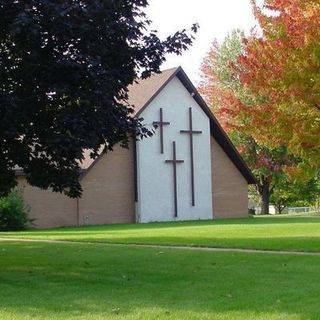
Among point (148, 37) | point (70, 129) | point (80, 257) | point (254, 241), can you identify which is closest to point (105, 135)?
point (70, 129)

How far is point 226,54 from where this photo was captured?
5816 centimetres

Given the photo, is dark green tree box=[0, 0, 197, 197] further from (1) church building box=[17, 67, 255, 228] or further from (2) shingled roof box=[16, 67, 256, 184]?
(2) shingled roof box=[16, 67, 256, 184]

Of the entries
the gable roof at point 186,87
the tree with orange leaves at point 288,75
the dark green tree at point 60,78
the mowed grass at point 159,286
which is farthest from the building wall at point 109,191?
the dark green tree at point 60,78

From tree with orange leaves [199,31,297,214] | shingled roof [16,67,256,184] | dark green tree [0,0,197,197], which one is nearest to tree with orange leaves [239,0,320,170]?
dark green tree [0,0,197,197]

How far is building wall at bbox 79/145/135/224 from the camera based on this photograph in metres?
38.0

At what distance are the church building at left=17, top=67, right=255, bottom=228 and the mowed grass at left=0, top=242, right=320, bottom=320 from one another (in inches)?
788

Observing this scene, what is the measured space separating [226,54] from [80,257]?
4355 centimetres

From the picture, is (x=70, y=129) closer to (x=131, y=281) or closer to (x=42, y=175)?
(x=42, y=175)

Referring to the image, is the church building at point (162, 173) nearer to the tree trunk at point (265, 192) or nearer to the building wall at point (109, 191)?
the building wall at point (109, 191)

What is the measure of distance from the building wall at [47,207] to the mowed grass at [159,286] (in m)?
19.0

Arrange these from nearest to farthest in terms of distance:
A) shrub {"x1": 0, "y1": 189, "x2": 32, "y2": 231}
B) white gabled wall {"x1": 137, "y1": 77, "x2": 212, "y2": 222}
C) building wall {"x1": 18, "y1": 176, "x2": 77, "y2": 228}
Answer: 1. shrub {"x1": 0, "y1": 189, "x2": 32, "y2": 231}
2. building wall {"x1": 18, "y1": 176, "x2": 77, "y2": 228}
3. white gabled wall {"x1": 137, "y1": 77, "x2": 212, "y2": 222}

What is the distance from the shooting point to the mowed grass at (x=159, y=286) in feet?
29.3

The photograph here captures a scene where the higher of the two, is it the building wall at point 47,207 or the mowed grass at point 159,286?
the building wall at point 47,207

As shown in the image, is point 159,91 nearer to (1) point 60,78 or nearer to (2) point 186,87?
(2) point 186,87
